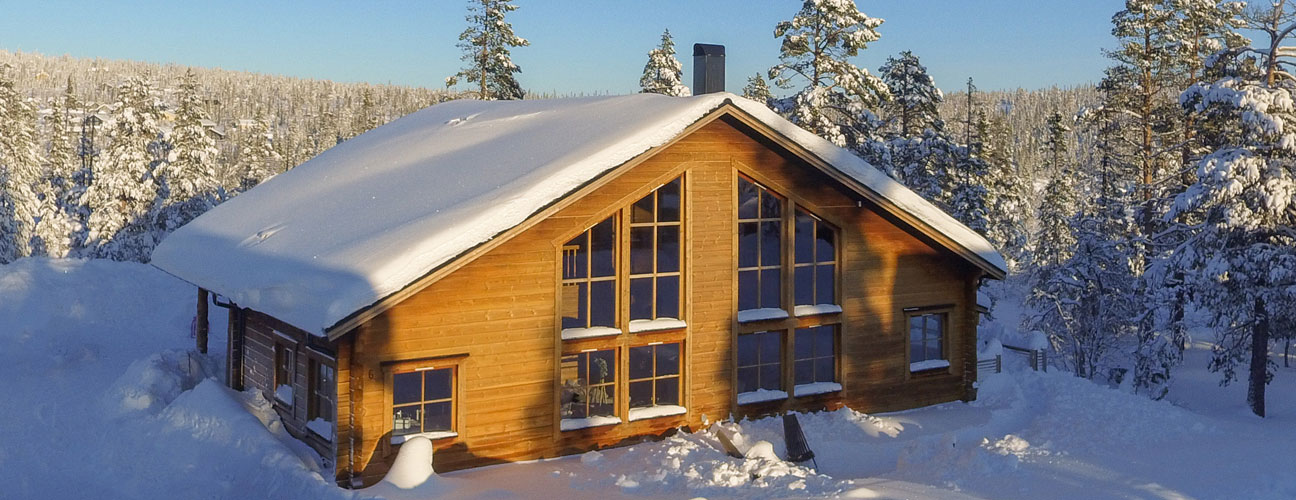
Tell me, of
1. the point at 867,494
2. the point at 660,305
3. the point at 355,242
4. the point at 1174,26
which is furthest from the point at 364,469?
the point at 1174,26

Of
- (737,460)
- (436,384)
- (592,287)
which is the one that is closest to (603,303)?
(592,287)

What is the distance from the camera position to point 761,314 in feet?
55.5

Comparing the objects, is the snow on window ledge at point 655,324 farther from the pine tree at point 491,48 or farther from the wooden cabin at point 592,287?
the pine tree at point 491,48

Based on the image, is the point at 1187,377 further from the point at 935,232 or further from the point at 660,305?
the point at 660,305

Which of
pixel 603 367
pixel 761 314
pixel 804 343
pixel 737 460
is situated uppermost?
pixel 761 314

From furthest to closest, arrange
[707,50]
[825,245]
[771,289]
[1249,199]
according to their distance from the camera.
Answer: [1249,199] < [707,50] < [825,245] < [771,289]

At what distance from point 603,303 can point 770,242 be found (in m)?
3.32

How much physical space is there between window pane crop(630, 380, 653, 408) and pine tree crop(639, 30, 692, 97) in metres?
29.5

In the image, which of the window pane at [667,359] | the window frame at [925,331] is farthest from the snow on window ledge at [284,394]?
the window frame at [925,331]

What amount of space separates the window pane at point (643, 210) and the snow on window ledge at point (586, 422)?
10.7ft

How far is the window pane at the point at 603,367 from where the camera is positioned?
1583 cm

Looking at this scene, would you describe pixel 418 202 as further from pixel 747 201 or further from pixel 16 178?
pixel 16 178

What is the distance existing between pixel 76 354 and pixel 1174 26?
1245 inches

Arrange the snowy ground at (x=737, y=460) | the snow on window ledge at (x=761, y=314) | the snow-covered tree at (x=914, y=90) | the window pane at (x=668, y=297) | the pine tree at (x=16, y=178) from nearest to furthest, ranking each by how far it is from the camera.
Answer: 1. the snowy ground at (x=737, y=460)
2. the window pane at (x=668, y=297)
3. the snow on window ledge at (x=761, y=314)
4. the snow-covered tree at (x=914, y=90)
5. the pine tree at (x=16, y=178)
